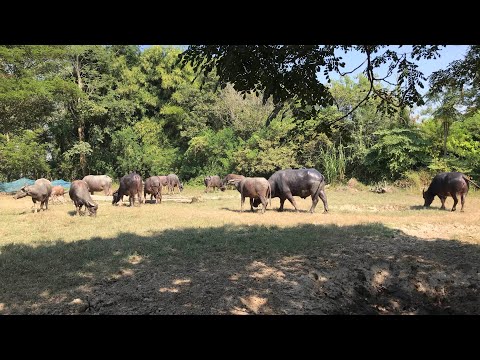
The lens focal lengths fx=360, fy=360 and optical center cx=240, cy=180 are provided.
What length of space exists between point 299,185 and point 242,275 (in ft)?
28.1

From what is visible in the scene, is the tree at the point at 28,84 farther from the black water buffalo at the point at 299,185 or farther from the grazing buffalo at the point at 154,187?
the black water buffalo at the point at 299,185

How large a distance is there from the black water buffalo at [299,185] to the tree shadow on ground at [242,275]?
498 centimetres

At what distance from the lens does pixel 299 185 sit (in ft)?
45.5

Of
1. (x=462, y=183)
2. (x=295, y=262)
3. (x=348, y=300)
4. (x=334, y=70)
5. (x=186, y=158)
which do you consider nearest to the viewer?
(x=334, y=70)

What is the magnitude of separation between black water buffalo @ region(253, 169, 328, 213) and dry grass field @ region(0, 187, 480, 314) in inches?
117

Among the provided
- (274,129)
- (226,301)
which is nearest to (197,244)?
(226,301)

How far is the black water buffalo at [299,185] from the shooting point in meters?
13.6

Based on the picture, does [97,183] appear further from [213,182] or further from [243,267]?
[243,267]

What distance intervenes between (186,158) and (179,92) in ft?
19.9

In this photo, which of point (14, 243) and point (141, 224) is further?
point (141, 224)

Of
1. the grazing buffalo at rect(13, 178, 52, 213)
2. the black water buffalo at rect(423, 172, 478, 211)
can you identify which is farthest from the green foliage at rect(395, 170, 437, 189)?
the grazing buffalo at rect(13, 178, 52, 213)

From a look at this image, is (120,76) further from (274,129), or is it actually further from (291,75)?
(291,75)

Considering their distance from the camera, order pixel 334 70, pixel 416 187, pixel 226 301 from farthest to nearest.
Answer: pixel 416 187 → pixel 334 70 → pixel 226 301

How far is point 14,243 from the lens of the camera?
324 inches
